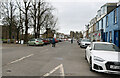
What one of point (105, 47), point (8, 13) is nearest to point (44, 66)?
point (105, 47)

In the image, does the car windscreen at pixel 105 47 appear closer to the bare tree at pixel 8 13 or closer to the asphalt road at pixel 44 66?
the asphalt road at pixel 44 66

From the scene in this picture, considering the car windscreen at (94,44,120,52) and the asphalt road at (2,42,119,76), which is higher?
the car windscreen at (94,44,120,52)

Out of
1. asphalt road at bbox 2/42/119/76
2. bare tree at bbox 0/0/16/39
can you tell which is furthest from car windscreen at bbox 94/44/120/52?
bare tree at bbox 0/0/16/39

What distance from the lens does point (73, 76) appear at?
510 centimetres

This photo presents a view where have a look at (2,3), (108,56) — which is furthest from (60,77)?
(2,3)

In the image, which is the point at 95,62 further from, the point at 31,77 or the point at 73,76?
the point at 31,77

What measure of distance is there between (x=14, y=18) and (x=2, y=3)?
→ 536 centimetres

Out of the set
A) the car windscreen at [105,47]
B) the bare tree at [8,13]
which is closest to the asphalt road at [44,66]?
the car windscreen at [105,47]

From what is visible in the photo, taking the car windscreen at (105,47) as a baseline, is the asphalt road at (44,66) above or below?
below

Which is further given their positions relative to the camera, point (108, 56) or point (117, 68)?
point (108, 56)

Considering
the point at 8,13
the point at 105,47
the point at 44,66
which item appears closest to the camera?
the point at 44,66

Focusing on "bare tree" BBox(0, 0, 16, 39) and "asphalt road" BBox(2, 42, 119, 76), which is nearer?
"asphalt road" BBox(2, 42, 119, 76)

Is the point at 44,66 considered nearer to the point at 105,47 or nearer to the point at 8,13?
the point at 105,47

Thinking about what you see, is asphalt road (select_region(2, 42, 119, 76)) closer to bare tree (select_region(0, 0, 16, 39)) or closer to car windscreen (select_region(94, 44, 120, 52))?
car windscreen (select_region(94, 44, 120, 52))
